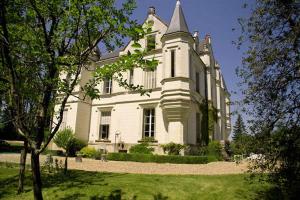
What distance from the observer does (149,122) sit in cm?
2166

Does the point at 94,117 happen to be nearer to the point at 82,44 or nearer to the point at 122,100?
the point at 122,100

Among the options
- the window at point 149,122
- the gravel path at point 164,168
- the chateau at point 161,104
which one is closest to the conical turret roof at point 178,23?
the chateau at point 161,104

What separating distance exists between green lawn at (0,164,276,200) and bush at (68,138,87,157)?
1206cm

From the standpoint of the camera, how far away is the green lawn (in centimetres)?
817

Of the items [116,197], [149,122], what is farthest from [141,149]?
[116,197]

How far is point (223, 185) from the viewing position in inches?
357

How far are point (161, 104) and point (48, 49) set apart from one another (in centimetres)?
1515

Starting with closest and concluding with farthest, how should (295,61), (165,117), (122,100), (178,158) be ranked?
(295,61) → (178,158) → (165,117) → (122,100)

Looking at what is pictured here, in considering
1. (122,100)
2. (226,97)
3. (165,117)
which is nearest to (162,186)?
(165,117)

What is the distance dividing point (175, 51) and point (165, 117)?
17.6 feet

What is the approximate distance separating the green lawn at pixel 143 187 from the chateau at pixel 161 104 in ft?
30.8

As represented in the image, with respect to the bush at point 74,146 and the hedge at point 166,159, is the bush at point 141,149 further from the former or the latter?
the bush at point 74,146

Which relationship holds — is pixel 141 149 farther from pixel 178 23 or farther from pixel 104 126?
pixel 178 23

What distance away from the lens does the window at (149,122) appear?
70.4 ft
